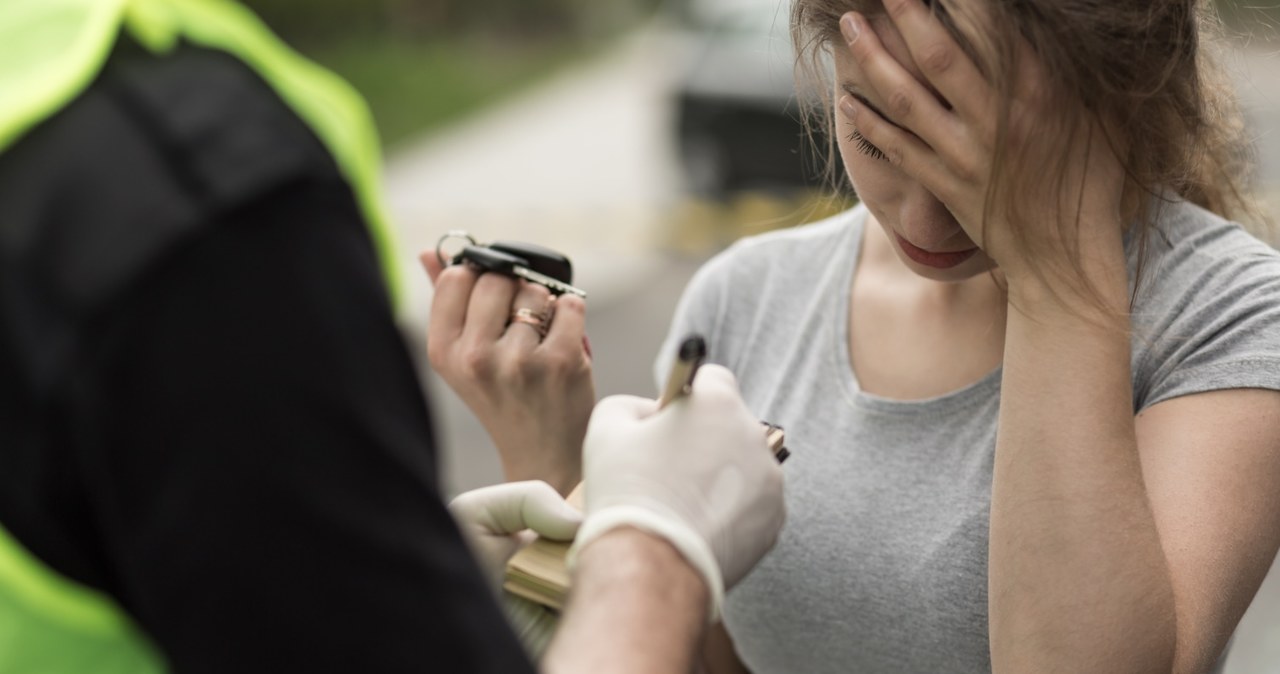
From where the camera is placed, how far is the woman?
137cm

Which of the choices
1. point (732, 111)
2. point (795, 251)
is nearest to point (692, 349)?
point (795, 251)

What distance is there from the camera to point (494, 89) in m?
15.3

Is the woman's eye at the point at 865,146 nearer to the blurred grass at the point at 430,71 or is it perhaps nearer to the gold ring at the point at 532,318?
the gold ring at the point at 532,318

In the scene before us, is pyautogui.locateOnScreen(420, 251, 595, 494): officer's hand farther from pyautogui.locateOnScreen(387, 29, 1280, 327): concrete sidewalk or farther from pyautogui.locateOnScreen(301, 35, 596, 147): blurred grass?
pyautogui.locateOnScreen(301, 35, 596, 147): blurred grass

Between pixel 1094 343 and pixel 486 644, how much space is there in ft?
2.66

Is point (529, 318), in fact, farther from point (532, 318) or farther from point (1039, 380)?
point (1039, 380)

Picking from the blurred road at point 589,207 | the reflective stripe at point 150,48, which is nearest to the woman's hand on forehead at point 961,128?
the reflective stripe at point 150,48

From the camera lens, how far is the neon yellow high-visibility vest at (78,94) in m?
0.81

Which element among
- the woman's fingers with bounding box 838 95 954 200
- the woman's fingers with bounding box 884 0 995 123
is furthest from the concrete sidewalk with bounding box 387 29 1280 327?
the woman's fingers with bounding box 884 0 995 123

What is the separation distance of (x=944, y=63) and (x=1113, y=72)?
0.19 meters

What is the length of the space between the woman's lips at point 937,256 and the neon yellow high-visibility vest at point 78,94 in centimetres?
85

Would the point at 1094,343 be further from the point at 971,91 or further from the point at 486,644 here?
the point at 486,644

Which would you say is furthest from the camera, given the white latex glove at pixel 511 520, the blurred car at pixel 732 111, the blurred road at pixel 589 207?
the blurred car at pixel 732 111

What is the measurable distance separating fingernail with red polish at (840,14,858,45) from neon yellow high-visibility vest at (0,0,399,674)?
73 centimetres
